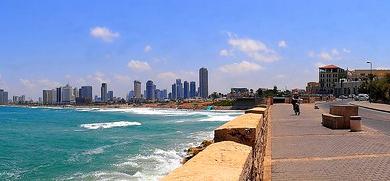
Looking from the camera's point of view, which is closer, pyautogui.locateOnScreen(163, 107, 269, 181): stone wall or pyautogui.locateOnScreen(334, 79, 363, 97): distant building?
pyautogui.locateOnScreen(163, 107, 269, 181): stone wall

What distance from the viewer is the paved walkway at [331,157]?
899 centimetres

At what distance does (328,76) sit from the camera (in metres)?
169

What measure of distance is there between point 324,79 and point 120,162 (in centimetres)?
15141

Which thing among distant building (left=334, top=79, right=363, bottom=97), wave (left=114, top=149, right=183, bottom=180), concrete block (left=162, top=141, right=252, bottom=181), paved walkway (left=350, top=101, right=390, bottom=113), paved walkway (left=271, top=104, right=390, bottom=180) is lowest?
wave (left=114, top=149, right=183, bottom=180)

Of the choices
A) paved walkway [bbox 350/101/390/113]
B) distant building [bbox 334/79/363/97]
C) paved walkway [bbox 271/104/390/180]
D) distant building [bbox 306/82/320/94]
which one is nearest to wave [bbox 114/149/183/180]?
paved walkway [bbox 271/104/390/180]

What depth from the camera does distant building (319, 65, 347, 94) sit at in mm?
167250

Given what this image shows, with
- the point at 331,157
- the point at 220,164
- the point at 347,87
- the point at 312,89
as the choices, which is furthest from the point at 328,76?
the point at 220,164

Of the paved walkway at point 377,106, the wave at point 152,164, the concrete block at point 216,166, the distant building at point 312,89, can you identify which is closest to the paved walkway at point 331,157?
the concrete block at point 216,166

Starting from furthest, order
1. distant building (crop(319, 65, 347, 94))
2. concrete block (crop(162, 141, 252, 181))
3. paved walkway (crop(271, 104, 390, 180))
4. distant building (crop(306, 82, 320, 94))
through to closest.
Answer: distant building (crop(306, 82, 320, 94)) → distant building (crop(319, 65, 347, 94)) → paved walkway (crop(271, 104, 390, 180)) → concrete block (crop(162, 141, 252, 181))

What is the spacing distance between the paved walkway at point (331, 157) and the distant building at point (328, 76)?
6094 inches

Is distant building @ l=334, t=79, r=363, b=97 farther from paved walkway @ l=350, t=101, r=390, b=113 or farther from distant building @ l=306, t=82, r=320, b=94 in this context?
paved walkway @ l=350, t=101, r=390, b=113

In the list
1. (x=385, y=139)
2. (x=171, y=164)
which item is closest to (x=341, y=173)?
(x=385, y=139)

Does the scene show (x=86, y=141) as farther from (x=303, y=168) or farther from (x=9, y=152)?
(x=303, y=168)

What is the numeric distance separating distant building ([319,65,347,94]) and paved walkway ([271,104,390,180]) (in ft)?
508
